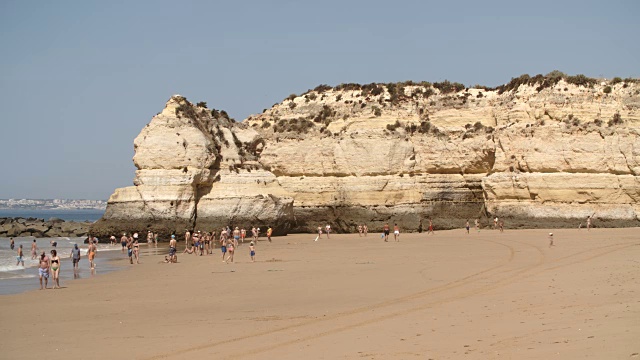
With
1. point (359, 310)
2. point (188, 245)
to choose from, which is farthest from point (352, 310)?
point (188, 245)

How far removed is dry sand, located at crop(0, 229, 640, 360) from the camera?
10.4 meters

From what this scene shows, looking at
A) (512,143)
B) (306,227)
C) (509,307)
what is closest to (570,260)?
(509,307)

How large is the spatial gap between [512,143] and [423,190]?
5.96 meters

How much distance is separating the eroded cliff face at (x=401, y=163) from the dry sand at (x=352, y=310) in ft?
50.5

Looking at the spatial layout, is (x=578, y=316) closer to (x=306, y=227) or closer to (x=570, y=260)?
(x=570, y=260)

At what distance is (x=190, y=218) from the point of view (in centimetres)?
4131

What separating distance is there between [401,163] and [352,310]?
32325mm

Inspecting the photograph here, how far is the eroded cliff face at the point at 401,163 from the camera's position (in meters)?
41.3

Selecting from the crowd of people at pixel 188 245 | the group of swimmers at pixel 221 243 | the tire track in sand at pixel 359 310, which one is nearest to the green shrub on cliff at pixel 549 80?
the crowd of people at pixel 188 245

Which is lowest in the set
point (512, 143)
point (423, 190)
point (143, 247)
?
point (143, 247)

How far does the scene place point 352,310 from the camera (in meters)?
14.5

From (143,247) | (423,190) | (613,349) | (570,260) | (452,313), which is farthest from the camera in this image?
(423,190)

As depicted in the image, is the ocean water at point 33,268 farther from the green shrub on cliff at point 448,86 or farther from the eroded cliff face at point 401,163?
the green shrub on cliff at point 448,86

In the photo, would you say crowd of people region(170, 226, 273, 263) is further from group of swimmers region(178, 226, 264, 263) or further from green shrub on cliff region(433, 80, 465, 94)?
green shrub on cliff region(433, 80, 465, 94)
